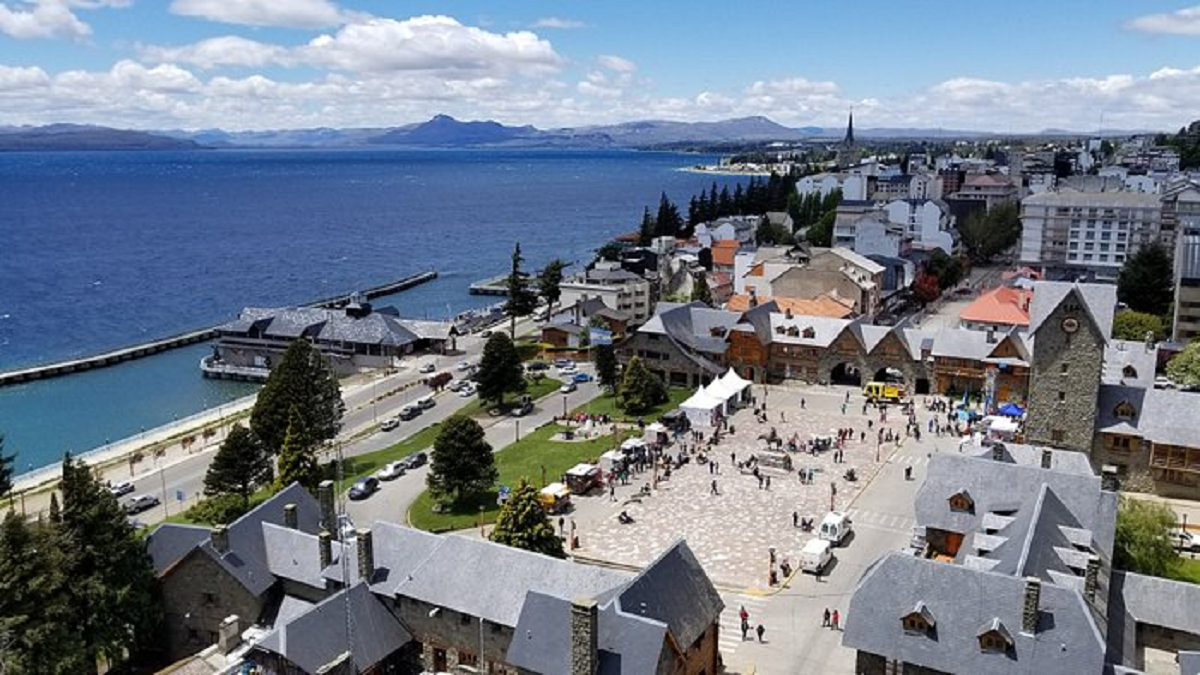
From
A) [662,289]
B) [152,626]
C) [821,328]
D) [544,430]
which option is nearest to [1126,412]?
[821,328]

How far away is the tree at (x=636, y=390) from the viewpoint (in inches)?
2581

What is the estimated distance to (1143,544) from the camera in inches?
1439

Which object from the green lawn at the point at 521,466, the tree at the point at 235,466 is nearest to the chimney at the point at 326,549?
the green lawn at the point at 521,466

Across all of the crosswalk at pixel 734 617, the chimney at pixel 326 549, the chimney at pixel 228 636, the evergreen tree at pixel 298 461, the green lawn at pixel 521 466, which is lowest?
the green lawn at pixel 521 466

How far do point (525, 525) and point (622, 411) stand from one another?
95.1 ft

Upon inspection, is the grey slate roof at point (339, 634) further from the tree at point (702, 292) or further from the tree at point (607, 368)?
the tree at point (702, 292)

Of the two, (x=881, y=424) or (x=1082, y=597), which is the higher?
(x=1082, y=597)

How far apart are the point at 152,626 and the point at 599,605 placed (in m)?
17.5

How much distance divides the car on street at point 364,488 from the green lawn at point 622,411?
18.2 metres

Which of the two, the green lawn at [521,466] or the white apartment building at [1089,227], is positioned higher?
the white apartment building at [1089,227]

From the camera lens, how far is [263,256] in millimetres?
173375

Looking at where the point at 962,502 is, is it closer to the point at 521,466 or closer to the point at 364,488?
the point at 521,466

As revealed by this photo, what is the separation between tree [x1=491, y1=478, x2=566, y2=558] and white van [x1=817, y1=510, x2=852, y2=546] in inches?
508

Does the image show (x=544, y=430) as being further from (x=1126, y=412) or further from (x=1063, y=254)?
(x=1063, y=254)
